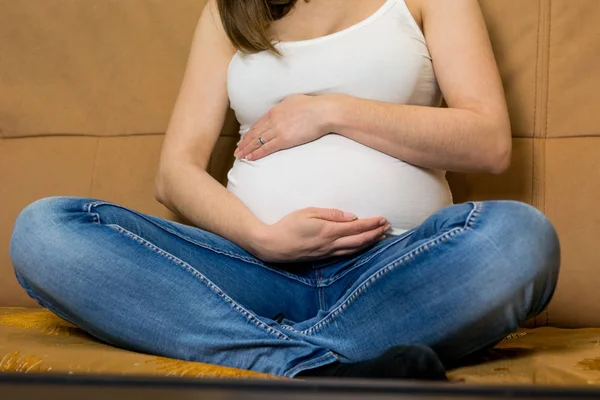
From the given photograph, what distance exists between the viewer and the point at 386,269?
1046 mm

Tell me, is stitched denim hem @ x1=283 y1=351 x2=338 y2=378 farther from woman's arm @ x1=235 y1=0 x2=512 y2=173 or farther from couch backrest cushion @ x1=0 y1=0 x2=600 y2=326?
couch backrest cushion @ x1=0 y1=0 x2=600 y2=326

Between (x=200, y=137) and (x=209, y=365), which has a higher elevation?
(x=200, y=137)

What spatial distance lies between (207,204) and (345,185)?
236 mm

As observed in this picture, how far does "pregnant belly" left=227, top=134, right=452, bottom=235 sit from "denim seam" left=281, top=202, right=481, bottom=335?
0.65 ft

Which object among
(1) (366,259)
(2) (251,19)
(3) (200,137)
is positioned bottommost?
(1) (366,259)

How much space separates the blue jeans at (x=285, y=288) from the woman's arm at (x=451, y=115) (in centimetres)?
16

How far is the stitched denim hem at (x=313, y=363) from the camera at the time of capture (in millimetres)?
1057

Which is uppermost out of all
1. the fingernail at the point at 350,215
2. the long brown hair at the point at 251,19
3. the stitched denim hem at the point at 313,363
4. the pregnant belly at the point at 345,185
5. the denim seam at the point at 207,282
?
the long brown hair at the point at 251,19

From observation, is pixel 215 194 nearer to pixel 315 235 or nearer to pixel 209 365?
pixel 315 235

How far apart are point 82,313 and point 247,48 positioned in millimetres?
570

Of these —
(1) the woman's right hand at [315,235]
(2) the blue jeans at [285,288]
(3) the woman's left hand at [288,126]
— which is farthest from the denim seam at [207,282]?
(3) the woman's left hand at [288,126]

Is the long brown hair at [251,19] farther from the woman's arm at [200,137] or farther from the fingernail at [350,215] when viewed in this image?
the fingernail at [350,215]

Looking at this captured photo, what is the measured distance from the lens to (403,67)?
4.34 feet

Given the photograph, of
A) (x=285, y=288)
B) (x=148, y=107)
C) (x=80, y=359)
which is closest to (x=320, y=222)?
(x=285, y=288)
